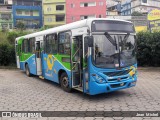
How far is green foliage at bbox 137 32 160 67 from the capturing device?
12945 mm

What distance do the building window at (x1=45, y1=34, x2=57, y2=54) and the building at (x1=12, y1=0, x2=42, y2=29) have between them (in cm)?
3900

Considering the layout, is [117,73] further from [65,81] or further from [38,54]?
[38,54]

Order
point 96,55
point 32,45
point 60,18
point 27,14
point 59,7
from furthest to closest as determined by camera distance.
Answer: point 27,14 < point 60,18 < point 59,7 < point 32,45 < point 96,55

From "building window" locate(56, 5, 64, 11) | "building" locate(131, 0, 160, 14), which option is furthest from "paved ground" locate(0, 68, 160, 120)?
"building" locate(131, 0, 160, 14)

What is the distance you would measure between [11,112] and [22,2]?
48.3 m

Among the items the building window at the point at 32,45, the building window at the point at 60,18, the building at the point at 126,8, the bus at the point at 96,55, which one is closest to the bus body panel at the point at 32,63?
the building window at the point at 32,45

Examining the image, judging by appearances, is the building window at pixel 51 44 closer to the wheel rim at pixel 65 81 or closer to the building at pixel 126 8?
the wheel rim at pixel 65 81

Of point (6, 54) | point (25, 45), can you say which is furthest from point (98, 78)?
point (6, 54)

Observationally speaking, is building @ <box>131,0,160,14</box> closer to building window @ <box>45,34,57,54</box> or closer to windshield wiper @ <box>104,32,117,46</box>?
building window @ <box>45,34,57,54</box>

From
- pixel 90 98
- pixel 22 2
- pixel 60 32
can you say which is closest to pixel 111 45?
pixel 90 98

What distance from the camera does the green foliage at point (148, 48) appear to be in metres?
12.9

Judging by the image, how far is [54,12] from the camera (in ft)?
145

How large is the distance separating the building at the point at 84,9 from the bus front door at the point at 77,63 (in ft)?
118

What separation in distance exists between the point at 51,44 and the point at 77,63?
232cm
